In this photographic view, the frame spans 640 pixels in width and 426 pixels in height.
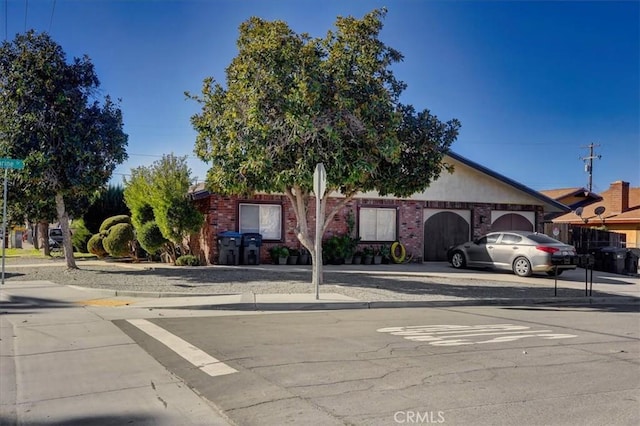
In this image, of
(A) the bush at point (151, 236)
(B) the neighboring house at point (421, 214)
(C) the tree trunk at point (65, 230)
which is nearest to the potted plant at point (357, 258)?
(B) the neighboring house at point (421, 214)

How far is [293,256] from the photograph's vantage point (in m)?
21.7

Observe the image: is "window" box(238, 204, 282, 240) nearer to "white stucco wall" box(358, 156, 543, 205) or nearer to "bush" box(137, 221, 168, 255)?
"bush" box(137, 221, 168, 255)

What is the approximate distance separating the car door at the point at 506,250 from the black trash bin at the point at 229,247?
9.41m

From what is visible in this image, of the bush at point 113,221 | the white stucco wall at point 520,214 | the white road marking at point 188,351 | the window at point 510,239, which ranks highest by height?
the white stucco wall at point 520,214

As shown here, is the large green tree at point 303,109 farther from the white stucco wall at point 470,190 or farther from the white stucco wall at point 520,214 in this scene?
the white stucco wall at point 520,214

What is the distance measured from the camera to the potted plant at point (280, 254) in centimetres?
2131

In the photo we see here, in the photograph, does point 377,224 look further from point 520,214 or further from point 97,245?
point 97,245

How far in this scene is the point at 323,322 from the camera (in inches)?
390

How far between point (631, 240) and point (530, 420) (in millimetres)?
30718

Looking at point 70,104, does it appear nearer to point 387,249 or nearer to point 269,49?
point 269,49

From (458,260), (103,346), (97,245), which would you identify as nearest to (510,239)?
(458,260)

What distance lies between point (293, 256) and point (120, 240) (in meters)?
7.54

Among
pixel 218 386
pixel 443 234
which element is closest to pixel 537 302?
pixel 218 386

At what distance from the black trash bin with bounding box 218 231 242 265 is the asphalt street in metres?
10.2
